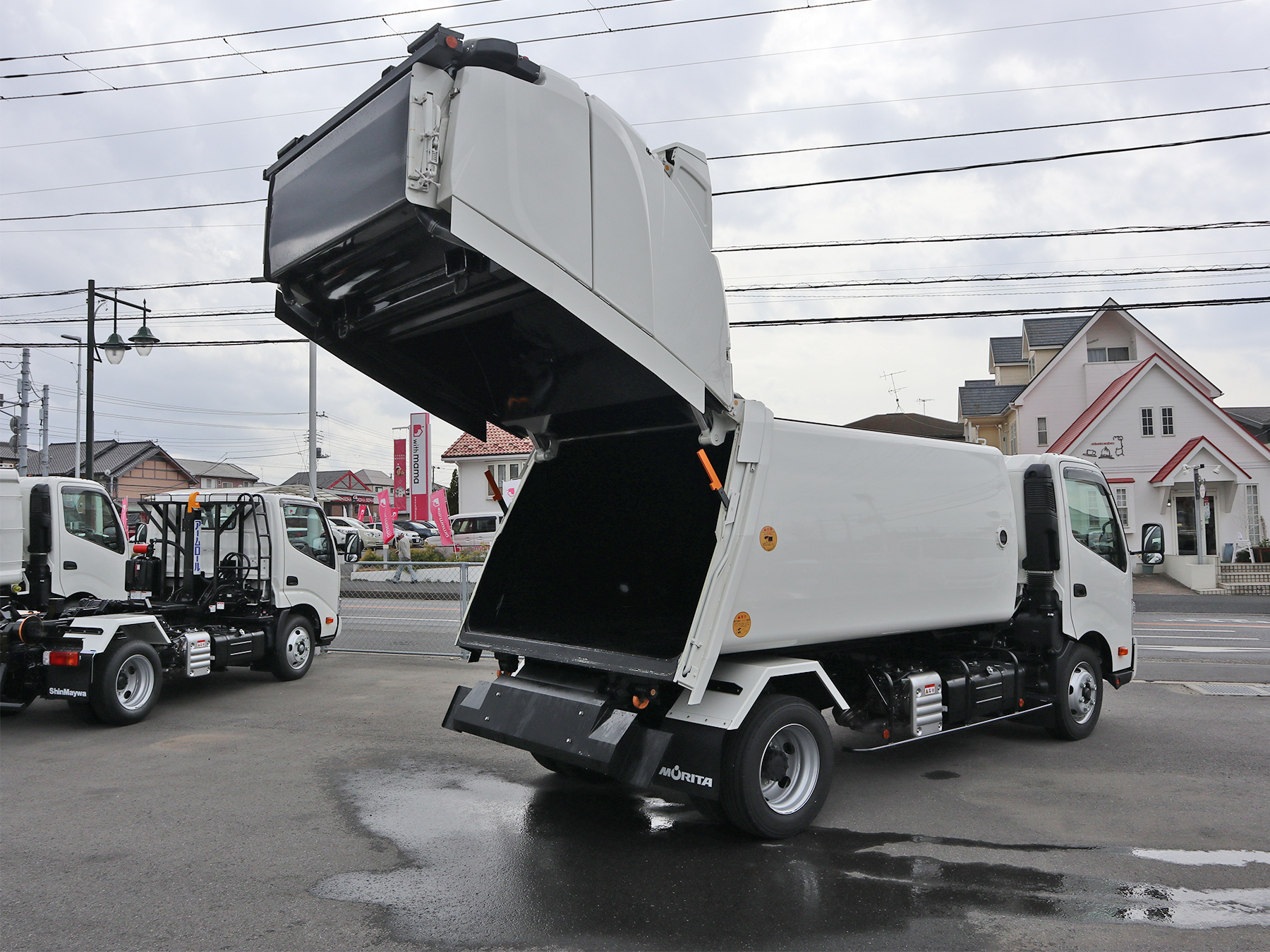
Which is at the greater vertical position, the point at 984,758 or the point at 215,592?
the point at 215,592

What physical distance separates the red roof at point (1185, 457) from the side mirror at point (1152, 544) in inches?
991

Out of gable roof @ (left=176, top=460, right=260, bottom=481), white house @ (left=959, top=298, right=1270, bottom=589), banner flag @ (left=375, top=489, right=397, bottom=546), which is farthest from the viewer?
gable roof @ (left=176, top=460, right=260, bottom=481)

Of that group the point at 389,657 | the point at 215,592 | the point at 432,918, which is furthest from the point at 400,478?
the point at 432,918

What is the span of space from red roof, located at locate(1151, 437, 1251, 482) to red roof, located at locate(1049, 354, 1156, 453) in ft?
9.44

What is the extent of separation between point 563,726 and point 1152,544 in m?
5.77

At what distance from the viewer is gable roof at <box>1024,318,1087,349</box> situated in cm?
3825

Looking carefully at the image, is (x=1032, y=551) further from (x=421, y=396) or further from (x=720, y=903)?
(x=421, y=396)

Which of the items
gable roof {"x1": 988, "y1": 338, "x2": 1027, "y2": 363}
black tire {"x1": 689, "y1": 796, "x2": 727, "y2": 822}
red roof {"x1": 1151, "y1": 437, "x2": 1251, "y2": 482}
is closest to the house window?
red roof {"x1": 1151, "y1": 437, "x2": 1251, "y2": 482}

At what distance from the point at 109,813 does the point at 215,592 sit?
490 cm

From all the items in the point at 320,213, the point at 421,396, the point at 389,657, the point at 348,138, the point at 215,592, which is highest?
the point at 348,138

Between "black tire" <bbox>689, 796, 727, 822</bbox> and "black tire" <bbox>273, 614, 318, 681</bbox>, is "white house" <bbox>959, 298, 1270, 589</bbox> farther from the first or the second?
"black tire" <bbox>689, 796, 727, 822</bbox>

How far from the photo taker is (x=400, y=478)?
34500 mm

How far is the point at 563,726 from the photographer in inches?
200

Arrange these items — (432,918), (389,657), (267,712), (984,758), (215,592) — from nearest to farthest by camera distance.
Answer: (432,918) < (984,758) < (267,712) < (215,592) < (389,657)
